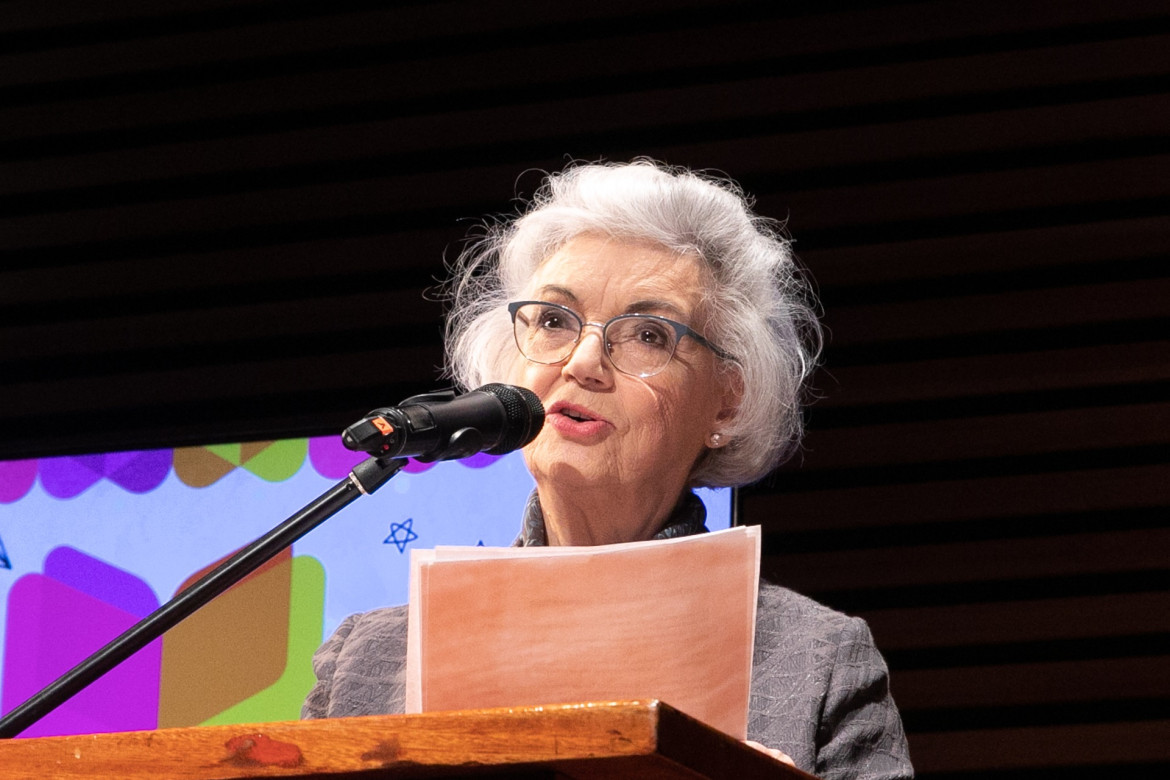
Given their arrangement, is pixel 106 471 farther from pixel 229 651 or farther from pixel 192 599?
pixel 192 599

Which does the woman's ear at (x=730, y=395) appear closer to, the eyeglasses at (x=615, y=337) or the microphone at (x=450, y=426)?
the eyeglasses at (x=615, y=337)

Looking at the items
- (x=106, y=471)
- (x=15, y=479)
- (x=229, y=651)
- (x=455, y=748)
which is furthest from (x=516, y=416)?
(x=15, y=479)

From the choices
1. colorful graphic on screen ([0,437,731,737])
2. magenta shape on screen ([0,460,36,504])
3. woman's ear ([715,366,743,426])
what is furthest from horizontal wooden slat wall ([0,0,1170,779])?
woman's ear ([715,366,743,426])

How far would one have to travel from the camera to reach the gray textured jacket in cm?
167

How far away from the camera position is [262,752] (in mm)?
867

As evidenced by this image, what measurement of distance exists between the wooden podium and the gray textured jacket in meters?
0.81

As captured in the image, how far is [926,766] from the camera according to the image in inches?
135

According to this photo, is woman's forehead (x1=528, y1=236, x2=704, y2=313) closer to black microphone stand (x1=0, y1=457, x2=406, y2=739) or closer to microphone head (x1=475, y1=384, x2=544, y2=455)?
microphone head (x1=475, y1=384, x2=544, y2=455)

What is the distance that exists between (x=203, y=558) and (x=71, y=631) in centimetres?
35

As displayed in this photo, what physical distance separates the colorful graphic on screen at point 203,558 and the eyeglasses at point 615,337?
84 cm

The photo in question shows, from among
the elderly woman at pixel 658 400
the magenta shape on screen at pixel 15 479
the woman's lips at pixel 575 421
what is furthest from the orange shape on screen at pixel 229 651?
the woman's lips at pixel 575 421

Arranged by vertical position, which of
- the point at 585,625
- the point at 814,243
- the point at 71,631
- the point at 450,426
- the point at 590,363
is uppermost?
the point at 814,243

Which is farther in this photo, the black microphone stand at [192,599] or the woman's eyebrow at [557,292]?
the woman's eyebrow at [557,292]

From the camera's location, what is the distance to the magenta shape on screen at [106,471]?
304 centimetres
